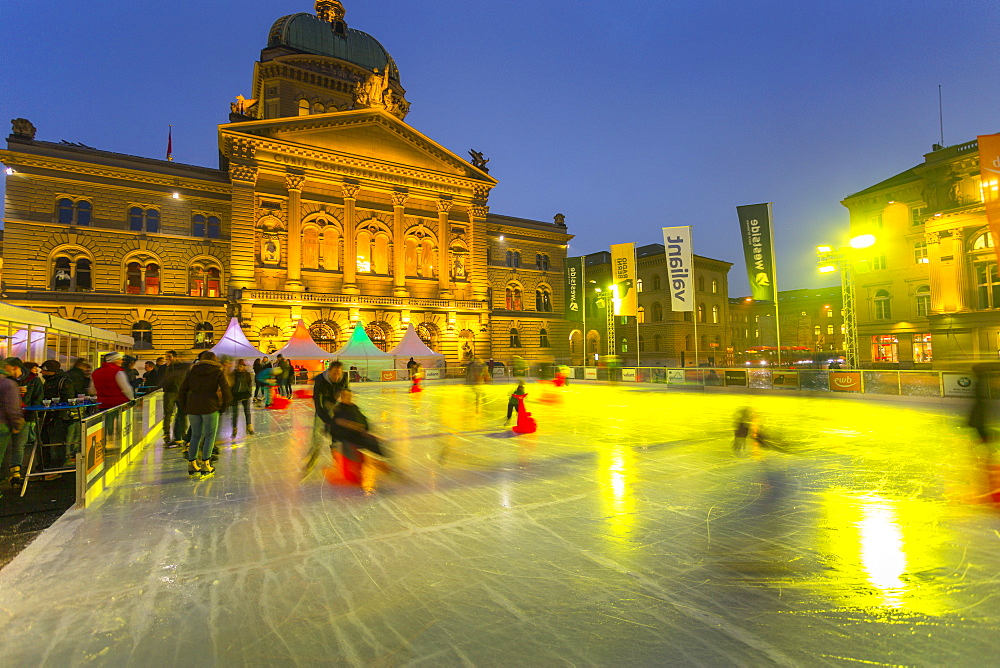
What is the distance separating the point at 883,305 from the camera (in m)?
37.9

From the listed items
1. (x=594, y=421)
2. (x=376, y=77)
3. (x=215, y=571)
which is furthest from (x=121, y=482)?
(x=376, y=77)

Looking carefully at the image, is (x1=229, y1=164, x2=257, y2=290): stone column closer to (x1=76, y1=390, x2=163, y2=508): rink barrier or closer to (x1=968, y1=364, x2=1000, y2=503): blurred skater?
(x1=76, y1=390, x2=163, y2=508): rink barrier

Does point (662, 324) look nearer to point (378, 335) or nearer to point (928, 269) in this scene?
point (928, 269)

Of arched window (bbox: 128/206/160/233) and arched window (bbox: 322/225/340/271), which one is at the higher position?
arched window (bbox: 128/206/160/233)

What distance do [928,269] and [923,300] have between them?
3.51 metres

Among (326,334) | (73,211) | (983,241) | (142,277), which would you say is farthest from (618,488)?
(73,211)

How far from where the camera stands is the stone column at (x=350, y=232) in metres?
38.5

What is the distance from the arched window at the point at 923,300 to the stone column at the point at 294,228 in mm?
46691

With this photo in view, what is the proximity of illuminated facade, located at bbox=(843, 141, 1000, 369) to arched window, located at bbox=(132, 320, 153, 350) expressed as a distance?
50.8m

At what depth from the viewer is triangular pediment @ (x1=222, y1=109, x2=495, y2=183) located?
36531 mm

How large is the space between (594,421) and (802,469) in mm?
6301

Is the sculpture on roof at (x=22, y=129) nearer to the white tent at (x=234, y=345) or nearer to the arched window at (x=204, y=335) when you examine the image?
the arched window at (x=204, y=335)

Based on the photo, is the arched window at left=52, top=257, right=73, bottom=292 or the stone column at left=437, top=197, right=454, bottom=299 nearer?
the arched window at left=52, top=257, right=73, bottom=292

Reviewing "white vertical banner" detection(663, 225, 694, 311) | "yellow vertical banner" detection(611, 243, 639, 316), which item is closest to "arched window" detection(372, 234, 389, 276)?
A: "yellow vertical banner" detection(611, 243, 639, 316)
